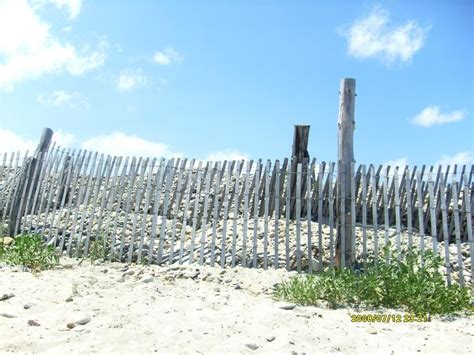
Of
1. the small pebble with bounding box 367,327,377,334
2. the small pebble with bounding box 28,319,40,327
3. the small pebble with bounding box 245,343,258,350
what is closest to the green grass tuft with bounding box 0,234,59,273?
the small pebble with bounding box 28,319,40,327

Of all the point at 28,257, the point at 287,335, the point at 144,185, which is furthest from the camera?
the point at 144,185

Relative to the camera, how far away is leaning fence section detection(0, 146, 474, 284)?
20.4 feet

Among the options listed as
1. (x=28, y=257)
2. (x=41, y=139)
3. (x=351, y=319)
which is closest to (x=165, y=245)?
(x=28, y=257)

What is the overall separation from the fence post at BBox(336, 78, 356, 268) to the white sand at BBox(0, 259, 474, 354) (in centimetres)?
138

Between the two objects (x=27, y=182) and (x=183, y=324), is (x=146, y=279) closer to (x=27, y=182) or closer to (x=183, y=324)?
(x=183, y=324)

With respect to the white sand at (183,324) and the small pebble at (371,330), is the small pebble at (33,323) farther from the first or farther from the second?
the small pebble at (371,330)

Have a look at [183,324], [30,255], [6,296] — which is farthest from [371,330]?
[30,255]

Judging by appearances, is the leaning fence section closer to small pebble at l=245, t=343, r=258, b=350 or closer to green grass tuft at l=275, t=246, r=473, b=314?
green grass tuft at l=275, t=246, r=473, b=314

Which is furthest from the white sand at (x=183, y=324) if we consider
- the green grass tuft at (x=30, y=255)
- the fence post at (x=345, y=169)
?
the fence post at (x=345, y=169)

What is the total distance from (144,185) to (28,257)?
2.06 meters

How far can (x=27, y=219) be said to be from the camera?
898 centimetres

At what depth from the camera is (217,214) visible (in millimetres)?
6965

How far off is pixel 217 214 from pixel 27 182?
4278 millimetres

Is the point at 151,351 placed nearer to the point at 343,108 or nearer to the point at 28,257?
the point at 28,257
